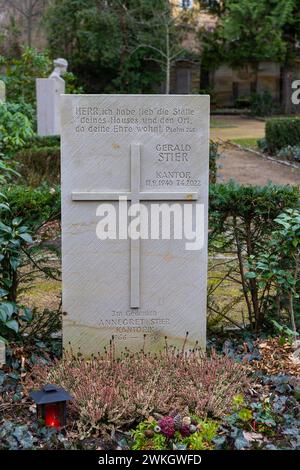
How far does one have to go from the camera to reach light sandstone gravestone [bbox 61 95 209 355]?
4.18 m

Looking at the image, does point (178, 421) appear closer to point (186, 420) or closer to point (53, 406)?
point (186, 420)

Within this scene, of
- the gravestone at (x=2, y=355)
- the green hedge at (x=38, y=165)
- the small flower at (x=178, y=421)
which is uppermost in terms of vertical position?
the green hedge at (x=38, y=165)

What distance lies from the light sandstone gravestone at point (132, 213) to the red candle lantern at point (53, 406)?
2.97 feet

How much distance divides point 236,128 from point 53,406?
23.6 metres

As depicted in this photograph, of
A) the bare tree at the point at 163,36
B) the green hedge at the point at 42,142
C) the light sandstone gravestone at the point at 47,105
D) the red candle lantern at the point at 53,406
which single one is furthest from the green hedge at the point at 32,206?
the bare tree at the point at 163,36

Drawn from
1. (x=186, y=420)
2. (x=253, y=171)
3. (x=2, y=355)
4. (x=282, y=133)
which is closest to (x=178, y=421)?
(x=186, y=420)

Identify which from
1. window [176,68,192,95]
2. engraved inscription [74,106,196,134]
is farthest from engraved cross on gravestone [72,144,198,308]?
window [176,68,192,95]

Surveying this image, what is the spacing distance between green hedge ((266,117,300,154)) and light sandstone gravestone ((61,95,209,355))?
1376 centimetres

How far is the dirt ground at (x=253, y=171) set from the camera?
13839mm

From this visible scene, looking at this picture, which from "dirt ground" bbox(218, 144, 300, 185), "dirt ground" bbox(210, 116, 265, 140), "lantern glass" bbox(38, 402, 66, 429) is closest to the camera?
"lantern glass" bbox(38, 402, 66, 429)

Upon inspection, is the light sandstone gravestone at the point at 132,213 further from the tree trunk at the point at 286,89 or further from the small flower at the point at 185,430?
the tree trunk at the point at 286,89

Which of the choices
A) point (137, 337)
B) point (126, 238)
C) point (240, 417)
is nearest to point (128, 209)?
point (126, 238)

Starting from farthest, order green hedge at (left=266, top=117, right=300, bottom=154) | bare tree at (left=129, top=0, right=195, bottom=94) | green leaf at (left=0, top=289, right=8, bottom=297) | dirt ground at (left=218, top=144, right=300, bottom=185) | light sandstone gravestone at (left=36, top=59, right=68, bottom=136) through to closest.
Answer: bare tree at (left=129, top=0, right=195, bottom=94)
green hedge at (left=266, top=117, right=300, bottom=154)
light sandstone gravestone at (left=36, top=59, right=68, bottom=136)
dirt ground at (left=218, top=144, right=300, bottom=185)
green leaf at (left=0, top=289, right=8, bottom=297)

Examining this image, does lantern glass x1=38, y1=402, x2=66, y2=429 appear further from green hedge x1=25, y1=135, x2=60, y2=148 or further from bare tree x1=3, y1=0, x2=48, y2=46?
bare tree x1=3, y1=0, x2=48, y2=46
